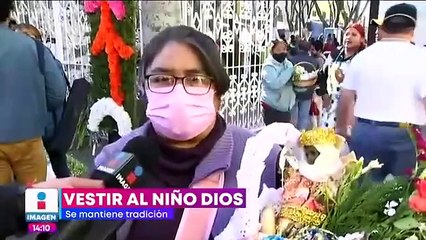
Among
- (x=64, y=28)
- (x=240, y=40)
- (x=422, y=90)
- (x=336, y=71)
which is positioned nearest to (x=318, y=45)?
(x=336, y=71)

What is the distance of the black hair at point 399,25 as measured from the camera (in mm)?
1358

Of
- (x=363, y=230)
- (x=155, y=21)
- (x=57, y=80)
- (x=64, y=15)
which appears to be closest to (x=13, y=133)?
(x=57, y=80)

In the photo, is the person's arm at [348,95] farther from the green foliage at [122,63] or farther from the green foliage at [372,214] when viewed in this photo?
the green foliage at [122,63]

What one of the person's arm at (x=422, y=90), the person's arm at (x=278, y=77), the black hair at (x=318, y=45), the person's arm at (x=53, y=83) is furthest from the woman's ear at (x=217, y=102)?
the person's arm at (x=53, y=83)

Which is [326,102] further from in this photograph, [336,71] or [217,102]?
[217,102]

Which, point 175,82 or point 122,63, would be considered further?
point 122,63

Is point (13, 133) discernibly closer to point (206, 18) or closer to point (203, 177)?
point (203, 177)

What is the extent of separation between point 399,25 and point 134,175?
84 cm

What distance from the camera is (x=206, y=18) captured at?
286 cm

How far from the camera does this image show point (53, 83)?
1.83 meters

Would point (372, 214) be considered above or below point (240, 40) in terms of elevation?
below

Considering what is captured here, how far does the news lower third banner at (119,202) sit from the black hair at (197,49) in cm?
23

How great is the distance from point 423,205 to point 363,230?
0.36 ft

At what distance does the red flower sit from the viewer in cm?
91
